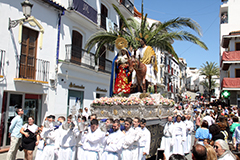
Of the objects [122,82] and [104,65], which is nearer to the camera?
[122,82]

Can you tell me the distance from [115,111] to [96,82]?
8.24 metres

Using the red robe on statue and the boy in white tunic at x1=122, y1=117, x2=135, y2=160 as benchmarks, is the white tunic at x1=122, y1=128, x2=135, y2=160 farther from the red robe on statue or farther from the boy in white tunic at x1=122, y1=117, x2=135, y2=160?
the red robe on statue

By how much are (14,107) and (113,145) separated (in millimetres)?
6298

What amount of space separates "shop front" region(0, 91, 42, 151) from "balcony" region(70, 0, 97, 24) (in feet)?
19.3

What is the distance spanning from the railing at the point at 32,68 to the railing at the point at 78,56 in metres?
1.89

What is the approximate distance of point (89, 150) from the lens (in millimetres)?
5512

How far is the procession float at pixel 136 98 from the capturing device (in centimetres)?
776

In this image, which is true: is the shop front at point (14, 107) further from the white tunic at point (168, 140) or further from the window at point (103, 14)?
the window at point (103, 14)

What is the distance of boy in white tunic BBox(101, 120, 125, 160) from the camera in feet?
17.6

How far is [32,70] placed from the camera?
10.8 m

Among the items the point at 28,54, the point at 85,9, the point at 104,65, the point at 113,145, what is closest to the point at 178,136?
the point at 113,145

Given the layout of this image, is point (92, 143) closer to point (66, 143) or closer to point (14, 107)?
point (66, 143)

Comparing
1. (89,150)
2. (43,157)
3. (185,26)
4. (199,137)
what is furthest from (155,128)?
(185,26)

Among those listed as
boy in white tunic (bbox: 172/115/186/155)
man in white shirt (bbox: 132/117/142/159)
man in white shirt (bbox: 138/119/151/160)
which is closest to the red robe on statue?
boy in white tunic (bbox: 172/115/186/155)
